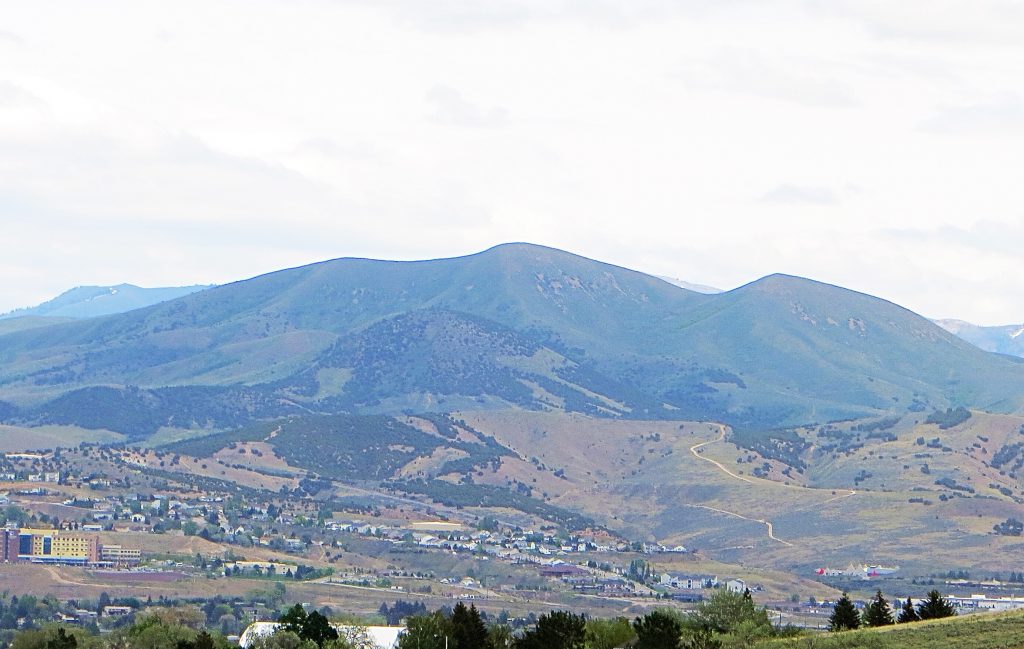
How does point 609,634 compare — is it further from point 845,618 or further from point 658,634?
point 845,618

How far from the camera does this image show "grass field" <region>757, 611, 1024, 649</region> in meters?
84.3

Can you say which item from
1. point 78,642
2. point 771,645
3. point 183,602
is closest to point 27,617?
point 183,602

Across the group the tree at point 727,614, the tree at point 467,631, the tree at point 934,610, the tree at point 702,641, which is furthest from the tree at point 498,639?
the tree at point 934,610

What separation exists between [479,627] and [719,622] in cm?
1660

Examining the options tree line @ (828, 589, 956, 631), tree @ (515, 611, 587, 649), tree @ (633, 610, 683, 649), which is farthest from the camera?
tree line @ (828, 589, 956, 631)

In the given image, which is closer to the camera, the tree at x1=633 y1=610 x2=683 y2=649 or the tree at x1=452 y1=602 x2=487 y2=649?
the tree at x1=633 y1=610 x2=683 y2=649

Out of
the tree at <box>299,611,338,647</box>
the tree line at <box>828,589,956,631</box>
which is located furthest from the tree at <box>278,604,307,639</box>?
the tree line at <box>828,589,956,631</box>

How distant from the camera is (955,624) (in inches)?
3536

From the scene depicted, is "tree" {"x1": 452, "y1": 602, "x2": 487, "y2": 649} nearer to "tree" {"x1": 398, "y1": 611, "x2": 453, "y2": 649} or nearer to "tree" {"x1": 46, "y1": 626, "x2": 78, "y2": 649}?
"tree" {"x1": 398, "y1": 611, "x2": 453, "y2": 649}

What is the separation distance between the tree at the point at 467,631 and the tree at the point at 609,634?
5194 millimetres

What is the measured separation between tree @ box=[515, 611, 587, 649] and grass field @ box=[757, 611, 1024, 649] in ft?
28.8

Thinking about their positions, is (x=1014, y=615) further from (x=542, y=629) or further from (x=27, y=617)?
(x=27, y=617)

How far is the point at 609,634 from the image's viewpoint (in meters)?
103

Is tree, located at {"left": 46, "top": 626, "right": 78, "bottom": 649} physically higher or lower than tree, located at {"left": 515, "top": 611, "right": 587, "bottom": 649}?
lower
